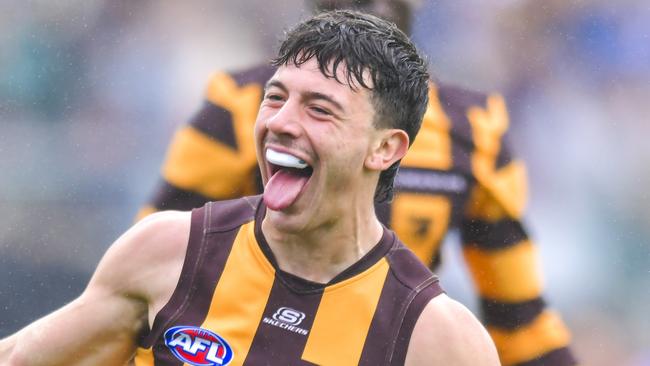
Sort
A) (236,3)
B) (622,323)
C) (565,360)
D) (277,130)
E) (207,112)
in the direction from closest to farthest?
1. (277,130)
2. (207,112)
3. (565,360)
4. (622,323)
5. (236,3)

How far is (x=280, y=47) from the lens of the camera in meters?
2.30

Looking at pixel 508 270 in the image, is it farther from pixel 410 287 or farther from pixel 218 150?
pixel 410 287

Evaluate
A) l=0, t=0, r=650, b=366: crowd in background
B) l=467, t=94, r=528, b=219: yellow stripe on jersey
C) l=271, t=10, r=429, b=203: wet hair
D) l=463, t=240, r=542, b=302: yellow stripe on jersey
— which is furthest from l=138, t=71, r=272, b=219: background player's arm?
l=0, t=0, r=650, b=366: crowd in background

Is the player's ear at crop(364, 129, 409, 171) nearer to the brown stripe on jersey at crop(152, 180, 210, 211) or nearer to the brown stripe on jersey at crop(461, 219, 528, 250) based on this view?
the brown stripe on jersey at crop(152, 180, 210, 211)

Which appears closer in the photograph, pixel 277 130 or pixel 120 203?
pixel 277 130

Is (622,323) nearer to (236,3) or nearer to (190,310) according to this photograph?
(236,3)

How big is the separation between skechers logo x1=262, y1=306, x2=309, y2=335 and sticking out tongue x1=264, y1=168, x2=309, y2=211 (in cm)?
21

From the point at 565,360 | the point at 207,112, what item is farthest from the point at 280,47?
the point at 565,360

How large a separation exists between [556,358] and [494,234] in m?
0.44

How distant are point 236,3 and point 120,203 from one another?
137 centimetres

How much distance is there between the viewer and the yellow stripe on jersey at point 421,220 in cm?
327

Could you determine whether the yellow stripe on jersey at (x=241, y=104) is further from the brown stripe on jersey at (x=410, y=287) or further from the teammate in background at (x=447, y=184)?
the brown stripe on jersey at (x=410, y=287)

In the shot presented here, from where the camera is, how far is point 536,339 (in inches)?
142

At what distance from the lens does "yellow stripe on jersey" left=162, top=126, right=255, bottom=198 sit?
3.25m
